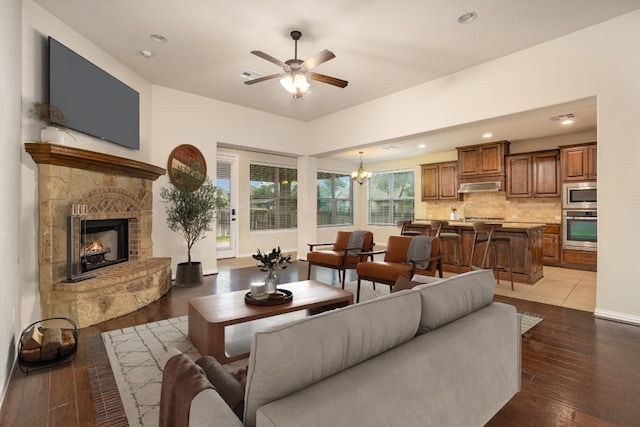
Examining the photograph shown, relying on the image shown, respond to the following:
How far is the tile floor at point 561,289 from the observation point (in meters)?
3.96

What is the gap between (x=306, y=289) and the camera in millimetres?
3148

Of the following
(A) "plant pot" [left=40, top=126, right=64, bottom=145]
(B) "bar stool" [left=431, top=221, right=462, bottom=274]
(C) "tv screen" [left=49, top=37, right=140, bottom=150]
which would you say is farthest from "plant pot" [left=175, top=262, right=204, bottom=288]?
(B) "bar stool" [left=431, top=221, right=462, bottom=274]

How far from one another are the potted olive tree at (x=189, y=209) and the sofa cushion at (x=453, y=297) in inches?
154

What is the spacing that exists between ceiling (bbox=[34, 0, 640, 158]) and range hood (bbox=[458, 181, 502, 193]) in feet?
8.01

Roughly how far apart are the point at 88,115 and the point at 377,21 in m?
3.37

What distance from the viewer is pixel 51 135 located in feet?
9.99

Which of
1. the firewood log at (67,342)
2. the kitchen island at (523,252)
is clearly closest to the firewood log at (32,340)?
the firewood log at (67,342)

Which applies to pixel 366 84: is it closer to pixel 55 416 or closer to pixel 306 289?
pixel 306 289

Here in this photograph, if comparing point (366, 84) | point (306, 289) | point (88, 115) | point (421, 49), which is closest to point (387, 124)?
point (366, 84)

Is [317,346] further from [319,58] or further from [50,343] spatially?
[319,58]

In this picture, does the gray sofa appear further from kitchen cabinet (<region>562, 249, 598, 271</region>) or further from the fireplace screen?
kitchen cabinet (<region>562, 249, 598, 271</region>)

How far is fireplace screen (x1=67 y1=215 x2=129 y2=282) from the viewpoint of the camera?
125 inches

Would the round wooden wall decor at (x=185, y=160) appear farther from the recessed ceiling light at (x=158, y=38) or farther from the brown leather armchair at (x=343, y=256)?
the brown leather armchair at (x=343, y=256)

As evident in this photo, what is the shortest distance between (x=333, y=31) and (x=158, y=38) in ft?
6.54
